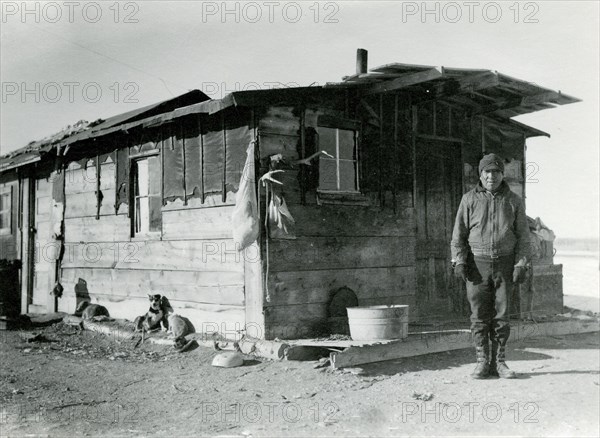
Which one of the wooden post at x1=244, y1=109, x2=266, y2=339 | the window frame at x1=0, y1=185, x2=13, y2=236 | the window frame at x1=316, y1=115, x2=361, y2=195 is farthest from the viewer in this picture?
the window frame at x1=0, y1=185, x2=13, y2=236

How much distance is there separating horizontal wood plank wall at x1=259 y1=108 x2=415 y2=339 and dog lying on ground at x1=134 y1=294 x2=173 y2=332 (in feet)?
8.45

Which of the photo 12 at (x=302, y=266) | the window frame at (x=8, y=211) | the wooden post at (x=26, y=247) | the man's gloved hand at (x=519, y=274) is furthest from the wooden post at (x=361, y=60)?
the window frame at (x=8, y=211)

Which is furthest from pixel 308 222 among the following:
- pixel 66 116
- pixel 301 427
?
pixel 66 116

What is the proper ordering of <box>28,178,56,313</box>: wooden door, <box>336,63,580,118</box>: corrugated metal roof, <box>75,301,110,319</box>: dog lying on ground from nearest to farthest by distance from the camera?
<box>336,63,580,118</box>: corrugated metal roof → <box>75,301,110,319</box>: dog lying on ground → <box>28,178,56,313</box>: wooden door

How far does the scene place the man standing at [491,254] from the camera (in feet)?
20.0

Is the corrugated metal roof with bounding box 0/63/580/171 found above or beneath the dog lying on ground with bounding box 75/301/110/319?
above

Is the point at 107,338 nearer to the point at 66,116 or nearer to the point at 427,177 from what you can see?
the point at 427,177

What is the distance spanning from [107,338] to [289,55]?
6.02 m

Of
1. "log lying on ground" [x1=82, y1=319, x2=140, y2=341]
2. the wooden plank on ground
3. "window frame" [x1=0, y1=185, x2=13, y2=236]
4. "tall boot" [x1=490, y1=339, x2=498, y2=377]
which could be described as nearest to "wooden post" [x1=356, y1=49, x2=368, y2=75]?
the wooden plank on ground

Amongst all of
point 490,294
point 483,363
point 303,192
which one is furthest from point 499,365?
point 303,192

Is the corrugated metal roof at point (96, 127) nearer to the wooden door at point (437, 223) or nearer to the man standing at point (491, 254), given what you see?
the wooden door at point (437, 223)

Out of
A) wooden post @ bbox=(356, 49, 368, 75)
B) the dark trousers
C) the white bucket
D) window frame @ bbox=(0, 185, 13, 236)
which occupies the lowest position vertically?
the white bucket

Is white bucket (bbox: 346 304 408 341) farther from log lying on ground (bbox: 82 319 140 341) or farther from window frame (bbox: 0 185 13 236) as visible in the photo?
window frame (bbox: 0 185 13 236)

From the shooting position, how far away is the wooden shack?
782cm
